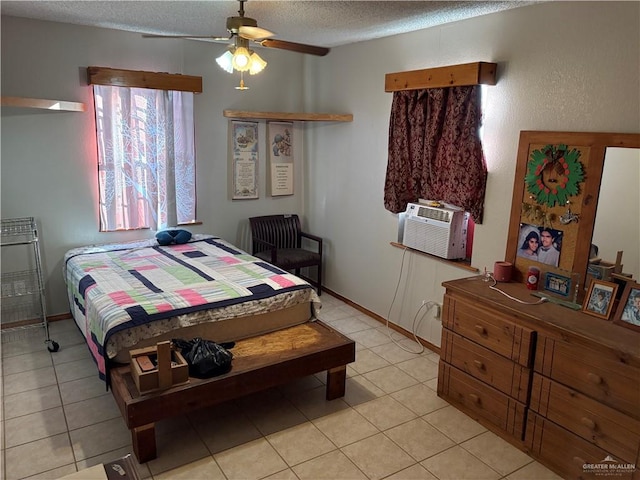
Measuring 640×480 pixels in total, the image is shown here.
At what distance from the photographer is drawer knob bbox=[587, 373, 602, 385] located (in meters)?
2.24

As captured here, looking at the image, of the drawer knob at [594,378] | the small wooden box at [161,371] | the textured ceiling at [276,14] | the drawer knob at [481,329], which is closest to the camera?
the drawer knob at [594,378]

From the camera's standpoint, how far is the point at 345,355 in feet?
10.2

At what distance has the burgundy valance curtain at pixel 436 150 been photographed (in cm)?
332

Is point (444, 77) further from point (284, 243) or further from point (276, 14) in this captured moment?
point (284, 243)

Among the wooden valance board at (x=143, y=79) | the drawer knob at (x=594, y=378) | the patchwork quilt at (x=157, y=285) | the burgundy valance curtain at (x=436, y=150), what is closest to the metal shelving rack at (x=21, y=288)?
the patchwork quilt at (x=157, y=285)

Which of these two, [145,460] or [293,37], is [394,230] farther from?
[145,460]

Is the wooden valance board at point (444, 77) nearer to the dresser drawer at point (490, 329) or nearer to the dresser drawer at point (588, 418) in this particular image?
the dresser drawer at point (490, 329)

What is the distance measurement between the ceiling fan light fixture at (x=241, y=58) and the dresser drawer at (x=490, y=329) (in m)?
1.83

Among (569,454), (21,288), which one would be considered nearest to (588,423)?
(569,454)

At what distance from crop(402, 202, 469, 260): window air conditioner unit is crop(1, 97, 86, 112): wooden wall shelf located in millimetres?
2756

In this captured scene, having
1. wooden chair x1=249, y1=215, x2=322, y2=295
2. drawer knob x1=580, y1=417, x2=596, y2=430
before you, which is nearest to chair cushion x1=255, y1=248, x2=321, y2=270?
wooden chair x1=249, y1=215, x2=322, y2=295

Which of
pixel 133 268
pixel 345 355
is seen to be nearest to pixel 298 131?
pixel 133 268

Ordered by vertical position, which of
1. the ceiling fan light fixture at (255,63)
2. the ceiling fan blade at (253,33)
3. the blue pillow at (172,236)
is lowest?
the blue pillow at (172,236)

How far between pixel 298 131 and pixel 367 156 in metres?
1.16
